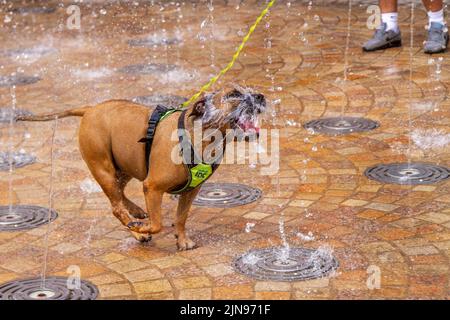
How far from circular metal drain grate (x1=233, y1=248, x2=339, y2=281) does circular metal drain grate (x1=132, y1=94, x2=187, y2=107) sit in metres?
3.88

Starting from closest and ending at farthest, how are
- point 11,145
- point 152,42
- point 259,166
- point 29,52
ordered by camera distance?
point 259,166 → point 11,145 → point 29,52 → point 152,42

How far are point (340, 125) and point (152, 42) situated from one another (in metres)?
4.64

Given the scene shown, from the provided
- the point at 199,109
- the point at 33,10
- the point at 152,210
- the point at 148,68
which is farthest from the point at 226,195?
the point at 33,10

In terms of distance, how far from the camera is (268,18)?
13648mm

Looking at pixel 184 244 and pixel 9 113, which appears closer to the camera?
pixel 184 244

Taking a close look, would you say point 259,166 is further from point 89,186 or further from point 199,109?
point 199,109

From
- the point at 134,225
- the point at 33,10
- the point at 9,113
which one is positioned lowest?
the point at 134,225

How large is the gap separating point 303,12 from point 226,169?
6.56 metres

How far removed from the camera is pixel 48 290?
554 centimetres

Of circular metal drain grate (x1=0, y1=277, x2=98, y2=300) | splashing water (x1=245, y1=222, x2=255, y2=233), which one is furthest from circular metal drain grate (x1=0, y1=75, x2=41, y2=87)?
circular metal drain grate (x1=0, y1=277, x2=98, y2=300)

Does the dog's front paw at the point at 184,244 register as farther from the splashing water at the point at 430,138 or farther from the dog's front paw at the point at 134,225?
the splashing water at the point at 430,138

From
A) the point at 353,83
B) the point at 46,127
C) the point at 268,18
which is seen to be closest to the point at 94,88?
the point at 46,127

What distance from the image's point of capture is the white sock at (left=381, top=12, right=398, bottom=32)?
37.1 feet

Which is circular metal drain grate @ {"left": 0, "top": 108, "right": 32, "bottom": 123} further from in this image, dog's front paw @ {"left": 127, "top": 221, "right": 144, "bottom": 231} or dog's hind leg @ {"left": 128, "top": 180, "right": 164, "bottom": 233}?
dog's hind leg @ {"left": 128, "top": 180, "right": 164, "bottom": 233}
